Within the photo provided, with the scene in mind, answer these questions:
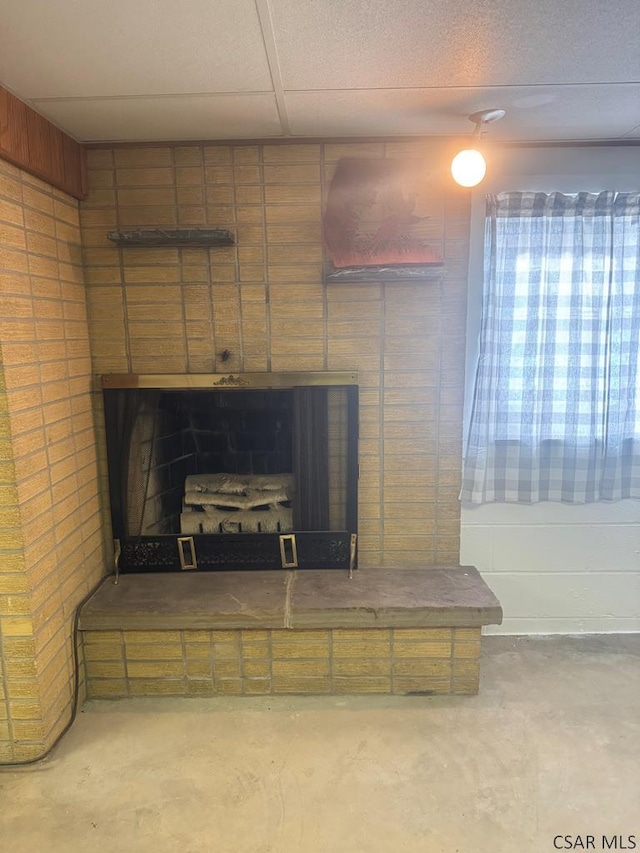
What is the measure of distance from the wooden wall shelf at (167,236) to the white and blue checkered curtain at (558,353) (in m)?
1.10

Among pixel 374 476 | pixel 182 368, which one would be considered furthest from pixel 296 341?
pixel 374 476

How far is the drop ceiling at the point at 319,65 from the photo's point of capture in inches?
50.6

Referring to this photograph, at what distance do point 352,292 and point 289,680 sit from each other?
1534mm

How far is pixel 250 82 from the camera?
5.33ft

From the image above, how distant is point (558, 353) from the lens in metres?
2.32

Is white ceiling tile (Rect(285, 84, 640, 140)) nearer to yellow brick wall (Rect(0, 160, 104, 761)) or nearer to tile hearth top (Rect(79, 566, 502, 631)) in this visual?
yellow brick wall (Rect(0, 160, 104, 761))

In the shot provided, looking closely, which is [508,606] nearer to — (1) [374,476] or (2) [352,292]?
(1) [374,476]

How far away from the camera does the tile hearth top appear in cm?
204

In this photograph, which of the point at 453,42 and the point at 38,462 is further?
the point at 38,462

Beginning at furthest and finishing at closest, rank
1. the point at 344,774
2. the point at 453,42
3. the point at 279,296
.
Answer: the point at 279,296 → the point at 344,774 → the point at 453,42

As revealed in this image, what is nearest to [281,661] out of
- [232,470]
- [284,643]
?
[284,643]

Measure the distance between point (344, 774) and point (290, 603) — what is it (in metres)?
0.58

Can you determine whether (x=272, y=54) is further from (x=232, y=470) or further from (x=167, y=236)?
(x=232, y=470)

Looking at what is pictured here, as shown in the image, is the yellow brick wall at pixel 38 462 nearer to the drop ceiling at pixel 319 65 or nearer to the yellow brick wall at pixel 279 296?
the yellow brick wall at pixel 279 296
